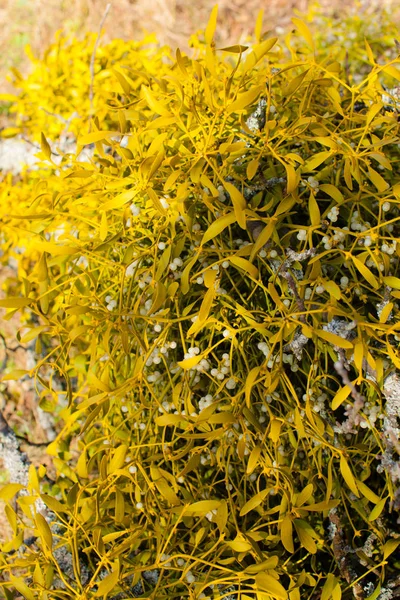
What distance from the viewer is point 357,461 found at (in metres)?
0.89

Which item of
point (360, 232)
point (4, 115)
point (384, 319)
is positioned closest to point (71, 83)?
point (4, 115)

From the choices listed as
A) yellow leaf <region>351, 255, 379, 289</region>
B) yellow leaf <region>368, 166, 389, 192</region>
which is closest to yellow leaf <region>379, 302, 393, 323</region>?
yellow leaf <region>351, 255, 379, 289</region>

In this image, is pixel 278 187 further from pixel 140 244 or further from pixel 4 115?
pixel 4 115

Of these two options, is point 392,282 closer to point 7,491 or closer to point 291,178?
point 291,178

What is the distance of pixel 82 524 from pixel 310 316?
477 millimetres

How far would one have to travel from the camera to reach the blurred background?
2301mm

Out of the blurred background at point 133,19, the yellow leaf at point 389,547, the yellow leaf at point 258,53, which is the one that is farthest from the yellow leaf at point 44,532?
the blurred background at point 133,19

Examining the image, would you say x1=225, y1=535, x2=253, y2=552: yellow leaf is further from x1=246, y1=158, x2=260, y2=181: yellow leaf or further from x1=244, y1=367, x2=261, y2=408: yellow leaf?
x1=246, y1=158, x2=260, y2=181: yellow leaf

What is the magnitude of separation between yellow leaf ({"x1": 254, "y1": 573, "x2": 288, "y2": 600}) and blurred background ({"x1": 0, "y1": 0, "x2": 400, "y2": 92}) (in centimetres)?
200

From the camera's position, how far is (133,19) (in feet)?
7.95

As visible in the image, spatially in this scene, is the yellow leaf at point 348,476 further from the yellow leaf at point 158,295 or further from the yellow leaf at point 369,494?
the yellow leaf at point 158,295

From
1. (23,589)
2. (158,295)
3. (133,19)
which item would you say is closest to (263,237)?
(158,295)

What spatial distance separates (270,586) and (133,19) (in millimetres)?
2315

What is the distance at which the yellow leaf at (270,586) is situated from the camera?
2.48 feet
